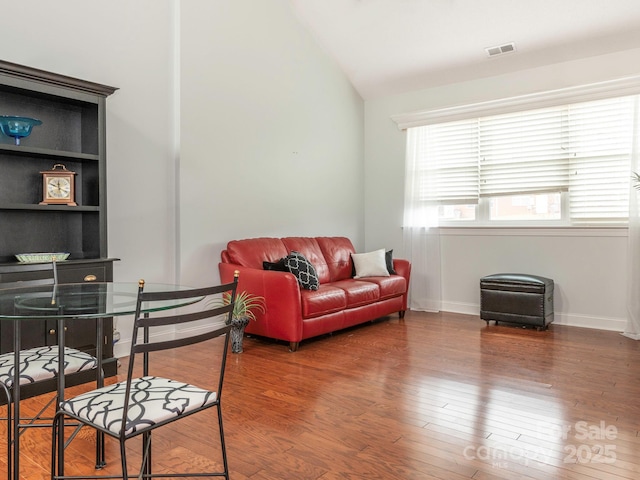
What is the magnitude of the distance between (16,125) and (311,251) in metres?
2.97

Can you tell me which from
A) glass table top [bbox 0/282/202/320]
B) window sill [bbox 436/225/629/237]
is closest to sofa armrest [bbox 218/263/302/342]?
glass table top [bbox 0/282/202/320]

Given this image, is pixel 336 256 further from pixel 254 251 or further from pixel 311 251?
pixel 254 251

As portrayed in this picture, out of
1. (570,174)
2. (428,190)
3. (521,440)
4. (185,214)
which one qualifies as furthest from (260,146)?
(521,440)

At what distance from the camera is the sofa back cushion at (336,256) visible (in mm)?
5598

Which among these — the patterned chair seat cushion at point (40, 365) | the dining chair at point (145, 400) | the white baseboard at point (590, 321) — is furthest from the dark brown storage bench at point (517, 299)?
the patterned chair seat cushion at point (40, 365)

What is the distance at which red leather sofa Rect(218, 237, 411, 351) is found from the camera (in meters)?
4.22

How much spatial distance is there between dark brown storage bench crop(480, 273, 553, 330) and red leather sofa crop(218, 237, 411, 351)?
2.97 feet

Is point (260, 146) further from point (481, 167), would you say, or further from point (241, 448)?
point (241, 448)

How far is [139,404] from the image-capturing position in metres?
1.72

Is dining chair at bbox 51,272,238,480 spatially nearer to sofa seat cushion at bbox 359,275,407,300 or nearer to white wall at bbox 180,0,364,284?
white wall at bbox 180,0,364,284

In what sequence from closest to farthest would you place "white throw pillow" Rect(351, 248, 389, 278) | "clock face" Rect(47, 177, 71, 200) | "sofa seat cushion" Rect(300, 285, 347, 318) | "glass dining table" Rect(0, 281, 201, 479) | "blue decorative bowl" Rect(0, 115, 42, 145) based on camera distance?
1. "glass dining table" Rect(0, 281, 201, 479)
2. "blue decorative bowl" Rect(0, 115, 42, 145)
3. "clock face" Rect(47, 177, 71, 200)
4. "sofa seat cushion" Rect(300, 285, 347, 318)
5. "white throw pillow" Rect(351, 248, 389, 278)

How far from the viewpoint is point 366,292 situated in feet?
16.4

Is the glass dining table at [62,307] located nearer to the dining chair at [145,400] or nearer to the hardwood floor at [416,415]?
the dining chair at [145,400]

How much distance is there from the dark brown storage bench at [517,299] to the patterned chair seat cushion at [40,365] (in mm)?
4146
